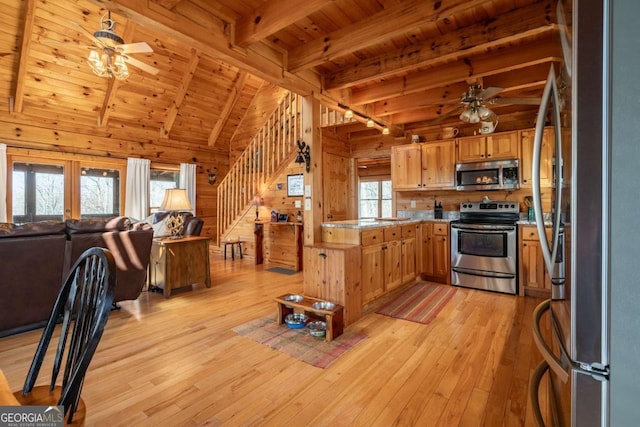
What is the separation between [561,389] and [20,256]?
3.89 metres

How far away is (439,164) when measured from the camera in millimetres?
4875

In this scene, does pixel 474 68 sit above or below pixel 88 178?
above

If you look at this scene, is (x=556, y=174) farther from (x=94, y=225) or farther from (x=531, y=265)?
(x=94, y=225)

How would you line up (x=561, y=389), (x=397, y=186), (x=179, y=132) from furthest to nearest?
(x=179, y=132)
(x=397, y=186)
(x=561, y=389)

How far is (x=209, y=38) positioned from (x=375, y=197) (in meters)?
7.50

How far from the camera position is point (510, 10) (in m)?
2.51

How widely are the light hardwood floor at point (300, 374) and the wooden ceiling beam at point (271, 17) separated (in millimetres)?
2674

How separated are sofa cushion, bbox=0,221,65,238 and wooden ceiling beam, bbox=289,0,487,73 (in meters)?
2.90

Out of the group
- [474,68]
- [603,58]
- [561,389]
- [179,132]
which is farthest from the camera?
[179,132]

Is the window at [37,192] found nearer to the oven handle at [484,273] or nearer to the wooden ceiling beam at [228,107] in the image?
the wooden ceiling beam at [228,107]

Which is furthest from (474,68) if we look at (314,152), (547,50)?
(314,152)

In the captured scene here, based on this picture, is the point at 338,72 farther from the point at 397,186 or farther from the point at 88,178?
the point at 88,178

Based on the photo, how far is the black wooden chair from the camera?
3.05 ft

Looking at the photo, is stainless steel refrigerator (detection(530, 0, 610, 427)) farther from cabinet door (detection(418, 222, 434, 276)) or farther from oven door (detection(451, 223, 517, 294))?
cabinet door (detection(418, 222, 434, 276))
